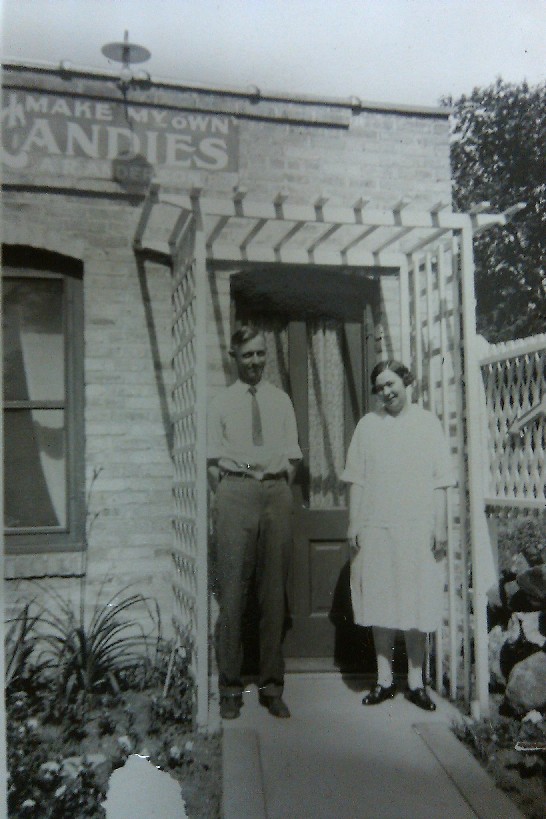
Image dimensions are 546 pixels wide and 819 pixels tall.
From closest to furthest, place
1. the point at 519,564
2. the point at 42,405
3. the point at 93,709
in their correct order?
the point at 93,709 < the point at 42,405 < the point at 519,564

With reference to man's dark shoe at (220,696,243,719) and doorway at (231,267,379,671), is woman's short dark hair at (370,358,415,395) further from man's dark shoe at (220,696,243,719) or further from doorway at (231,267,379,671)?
man's dark shoe at (220,696,243,719)

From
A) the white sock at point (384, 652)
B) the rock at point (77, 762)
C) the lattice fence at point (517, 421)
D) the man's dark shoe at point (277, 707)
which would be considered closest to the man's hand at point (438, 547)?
the lattice fence at point (517, 421)

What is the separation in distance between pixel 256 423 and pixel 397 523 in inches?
35.5

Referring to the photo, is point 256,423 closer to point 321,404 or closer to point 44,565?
point 321,404

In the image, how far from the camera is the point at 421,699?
3.80 meters

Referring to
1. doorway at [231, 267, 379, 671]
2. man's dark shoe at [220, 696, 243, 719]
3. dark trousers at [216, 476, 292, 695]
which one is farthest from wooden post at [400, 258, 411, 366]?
man's dark shoe at [220, 696, 243, 719]

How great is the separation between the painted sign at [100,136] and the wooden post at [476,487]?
155 cm

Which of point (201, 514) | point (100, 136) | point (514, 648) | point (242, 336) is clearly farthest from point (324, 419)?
point (100, 136)

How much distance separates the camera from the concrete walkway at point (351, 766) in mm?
2996

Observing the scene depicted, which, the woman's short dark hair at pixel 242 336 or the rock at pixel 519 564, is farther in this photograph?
the rock at pixel 519 564

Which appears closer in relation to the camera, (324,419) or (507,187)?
(507,187)

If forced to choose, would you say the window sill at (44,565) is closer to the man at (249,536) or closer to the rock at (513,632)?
the man at (249,536)

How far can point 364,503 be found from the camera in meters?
3.87

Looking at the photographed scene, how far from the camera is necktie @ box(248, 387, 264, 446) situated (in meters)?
3.88
